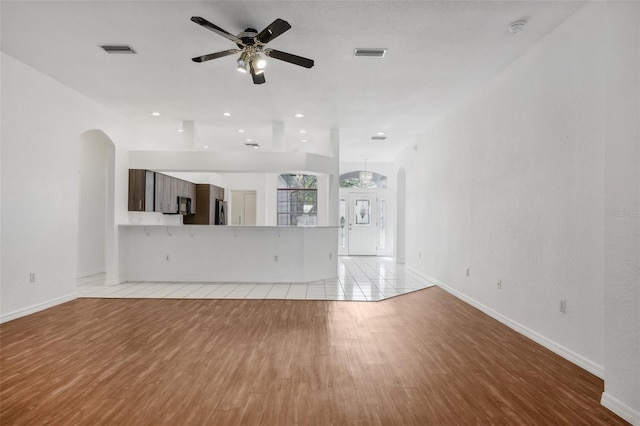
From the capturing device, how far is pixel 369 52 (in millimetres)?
3748

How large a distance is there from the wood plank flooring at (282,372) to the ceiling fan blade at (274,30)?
2.74m

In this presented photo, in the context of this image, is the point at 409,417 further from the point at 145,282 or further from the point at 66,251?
the point at 145,282

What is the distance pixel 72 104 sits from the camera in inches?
197

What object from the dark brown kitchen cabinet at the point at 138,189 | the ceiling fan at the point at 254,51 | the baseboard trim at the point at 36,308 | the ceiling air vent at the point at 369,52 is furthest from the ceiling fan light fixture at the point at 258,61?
the dark brown kitchen cabinet at the point at 138,189

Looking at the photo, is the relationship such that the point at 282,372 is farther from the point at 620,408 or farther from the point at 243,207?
the point at 243,207

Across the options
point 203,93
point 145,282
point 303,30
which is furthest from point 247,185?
point 303,30

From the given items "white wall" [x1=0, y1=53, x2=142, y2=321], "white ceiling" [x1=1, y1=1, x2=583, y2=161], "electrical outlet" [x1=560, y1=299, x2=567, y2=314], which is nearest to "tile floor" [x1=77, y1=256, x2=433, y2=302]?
"white wall" [x1=0, y1=53, x2=142, y2=321]

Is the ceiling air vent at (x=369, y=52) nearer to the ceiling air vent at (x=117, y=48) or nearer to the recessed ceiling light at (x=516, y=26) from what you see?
the recessed ceiling light at (x=516, y=26)

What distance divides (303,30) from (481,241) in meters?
3.51

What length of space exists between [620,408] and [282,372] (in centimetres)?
225

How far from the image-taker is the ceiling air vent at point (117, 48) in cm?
367

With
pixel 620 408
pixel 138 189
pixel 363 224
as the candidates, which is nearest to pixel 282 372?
pixel 620 408

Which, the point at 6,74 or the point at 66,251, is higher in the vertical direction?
the point at 6,74

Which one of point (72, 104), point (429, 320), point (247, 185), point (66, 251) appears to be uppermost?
point (72, 104)
